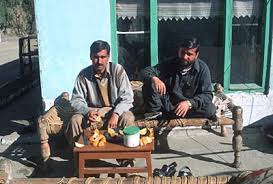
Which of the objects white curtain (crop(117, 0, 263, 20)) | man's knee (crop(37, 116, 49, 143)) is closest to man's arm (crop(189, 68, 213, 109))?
white curtain (crop(117, 0, 263, 20))

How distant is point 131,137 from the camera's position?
393cm

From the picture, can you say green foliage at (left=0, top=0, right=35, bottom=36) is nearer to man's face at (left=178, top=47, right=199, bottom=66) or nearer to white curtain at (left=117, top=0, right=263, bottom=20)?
white curtain at (left=117, top=0, right=263, bottom=20)

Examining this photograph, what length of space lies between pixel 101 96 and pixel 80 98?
0.83 ft

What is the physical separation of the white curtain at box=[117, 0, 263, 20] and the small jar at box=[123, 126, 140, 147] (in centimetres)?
215

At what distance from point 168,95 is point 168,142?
977mm

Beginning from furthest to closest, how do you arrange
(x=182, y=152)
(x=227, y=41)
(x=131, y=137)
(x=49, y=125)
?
(x=227, y=41) < (x=182, y=152) < (x=49, y=125) < (x=131, y=137)

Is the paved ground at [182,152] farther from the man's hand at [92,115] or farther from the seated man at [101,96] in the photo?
the man's hand at [92,115]

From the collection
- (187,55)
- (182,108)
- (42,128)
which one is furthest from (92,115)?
(187,55)

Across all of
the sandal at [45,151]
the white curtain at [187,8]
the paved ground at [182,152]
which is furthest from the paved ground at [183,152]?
the white curtain at [187,8]

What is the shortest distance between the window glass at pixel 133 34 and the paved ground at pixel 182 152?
1.06 metres

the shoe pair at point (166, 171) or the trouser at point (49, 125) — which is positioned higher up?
the trouser at point (49, 125)

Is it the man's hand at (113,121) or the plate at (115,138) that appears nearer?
the plate at (115,138)

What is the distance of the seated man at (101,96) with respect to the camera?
4.54m

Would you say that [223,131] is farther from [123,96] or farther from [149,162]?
[149,162]
